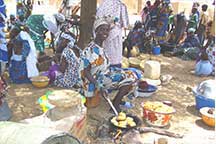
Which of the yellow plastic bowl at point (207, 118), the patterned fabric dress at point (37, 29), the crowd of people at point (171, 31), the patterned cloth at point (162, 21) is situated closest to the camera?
the yellow plastic bowl at point (207, 118)

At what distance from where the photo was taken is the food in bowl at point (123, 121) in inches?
184

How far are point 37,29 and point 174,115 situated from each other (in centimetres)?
404

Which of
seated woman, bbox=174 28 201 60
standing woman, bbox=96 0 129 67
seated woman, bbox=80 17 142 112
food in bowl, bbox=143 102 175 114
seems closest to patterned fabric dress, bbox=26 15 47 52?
standing woman, bbox=96 0 129 67

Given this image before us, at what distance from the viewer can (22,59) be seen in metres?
6.68

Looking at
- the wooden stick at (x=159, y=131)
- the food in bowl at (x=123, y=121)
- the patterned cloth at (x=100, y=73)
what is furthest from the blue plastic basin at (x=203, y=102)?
the food in bowl at (x=123, y=121)

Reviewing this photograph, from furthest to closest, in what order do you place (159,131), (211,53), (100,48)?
(211,53), (100,48), (159,131)

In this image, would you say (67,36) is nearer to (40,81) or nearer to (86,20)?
(86,20)

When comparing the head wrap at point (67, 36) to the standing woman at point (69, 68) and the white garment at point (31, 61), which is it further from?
the white garment at point (31, 61)

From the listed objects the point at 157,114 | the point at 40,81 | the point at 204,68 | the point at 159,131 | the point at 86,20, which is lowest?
the point at 159,131

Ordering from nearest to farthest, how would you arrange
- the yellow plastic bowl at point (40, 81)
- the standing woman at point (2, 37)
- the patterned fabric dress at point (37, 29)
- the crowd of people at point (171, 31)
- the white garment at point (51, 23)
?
1. the standing woman at point (2, 37)
2. the yellow plastic bowl at point (40, 81)
3. the white garment at point (51, 23)
4. the patterned fabric dress at point (37, 29)
5. the crowd of people at point (171, 31)

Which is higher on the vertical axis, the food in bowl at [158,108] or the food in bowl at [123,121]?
the food in bowl at [158,108]

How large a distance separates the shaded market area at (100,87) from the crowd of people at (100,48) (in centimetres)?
2

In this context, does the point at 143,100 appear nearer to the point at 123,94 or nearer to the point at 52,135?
the point at 123,94

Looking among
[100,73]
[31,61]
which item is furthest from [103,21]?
[31,61]
